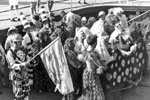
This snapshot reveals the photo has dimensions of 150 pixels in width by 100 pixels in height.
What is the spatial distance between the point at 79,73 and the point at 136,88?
229 cm

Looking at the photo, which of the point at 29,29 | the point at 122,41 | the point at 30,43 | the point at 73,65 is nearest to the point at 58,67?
the point at 73,65

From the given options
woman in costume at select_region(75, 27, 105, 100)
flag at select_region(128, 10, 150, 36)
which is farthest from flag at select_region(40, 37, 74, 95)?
flag at select_region(128, 10, 150, 36)

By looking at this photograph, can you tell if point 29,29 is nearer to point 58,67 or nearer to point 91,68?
point 58,67

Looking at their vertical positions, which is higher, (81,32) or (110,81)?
(81,32)

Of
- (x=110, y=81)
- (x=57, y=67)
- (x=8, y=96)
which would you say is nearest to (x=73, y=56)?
(x=57, y=67)

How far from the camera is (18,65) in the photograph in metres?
6.90

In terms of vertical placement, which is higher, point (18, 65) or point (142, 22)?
point (142, 22)

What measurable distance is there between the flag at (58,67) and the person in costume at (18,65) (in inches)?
19.6

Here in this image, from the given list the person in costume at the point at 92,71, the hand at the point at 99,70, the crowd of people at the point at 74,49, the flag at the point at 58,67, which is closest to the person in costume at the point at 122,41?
the crowd of people at the point at 74,49

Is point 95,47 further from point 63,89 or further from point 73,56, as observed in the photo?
point 63,89

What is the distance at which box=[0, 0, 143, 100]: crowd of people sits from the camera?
703 cm

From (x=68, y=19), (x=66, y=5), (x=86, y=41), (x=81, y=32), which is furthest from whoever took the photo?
(x=66, y=5)

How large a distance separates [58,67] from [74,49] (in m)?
0.61

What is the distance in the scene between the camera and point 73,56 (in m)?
7.60
